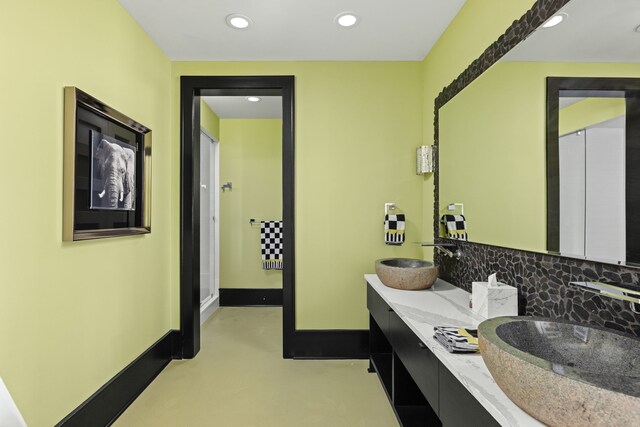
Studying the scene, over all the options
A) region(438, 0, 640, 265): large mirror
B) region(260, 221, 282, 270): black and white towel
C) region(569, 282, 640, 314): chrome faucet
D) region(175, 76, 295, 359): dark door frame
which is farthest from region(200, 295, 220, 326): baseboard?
region(569, 282, 640, 314): chrome faucet

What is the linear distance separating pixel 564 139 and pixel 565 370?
35.1 inches

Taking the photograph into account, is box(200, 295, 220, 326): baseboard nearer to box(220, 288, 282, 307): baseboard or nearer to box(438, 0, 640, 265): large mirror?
box(220, 288, 282, 307): baseboard

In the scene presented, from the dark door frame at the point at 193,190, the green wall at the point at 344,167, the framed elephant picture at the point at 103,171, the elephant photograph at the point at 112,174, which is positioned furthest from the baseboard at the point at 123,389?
the elephant photograph at the point at 112,174

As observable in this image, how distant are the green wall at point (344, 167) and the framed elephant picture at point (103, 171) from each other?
563mm

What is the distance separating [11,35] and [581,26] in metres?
2.14

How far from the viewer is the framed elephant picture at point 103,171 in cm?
163

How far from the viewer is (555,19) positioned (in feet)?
4.28

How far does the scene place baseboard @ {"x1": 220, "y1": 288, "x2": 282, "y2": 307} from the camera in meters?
4.44

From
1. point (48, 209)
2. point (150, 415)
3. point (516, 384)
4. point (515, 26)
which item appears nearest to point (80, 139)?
point (48, 209)

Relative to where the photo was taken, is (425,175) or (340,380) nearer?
(340,380)

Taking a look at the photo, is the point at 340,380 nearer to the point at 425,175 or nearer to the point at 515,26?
the point at 425,175

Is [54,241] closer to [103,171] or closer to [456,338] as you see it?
[103,171]

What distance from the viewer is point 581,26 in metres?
1.20

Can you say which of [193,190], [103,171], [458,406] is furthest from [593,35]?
[193,190]
